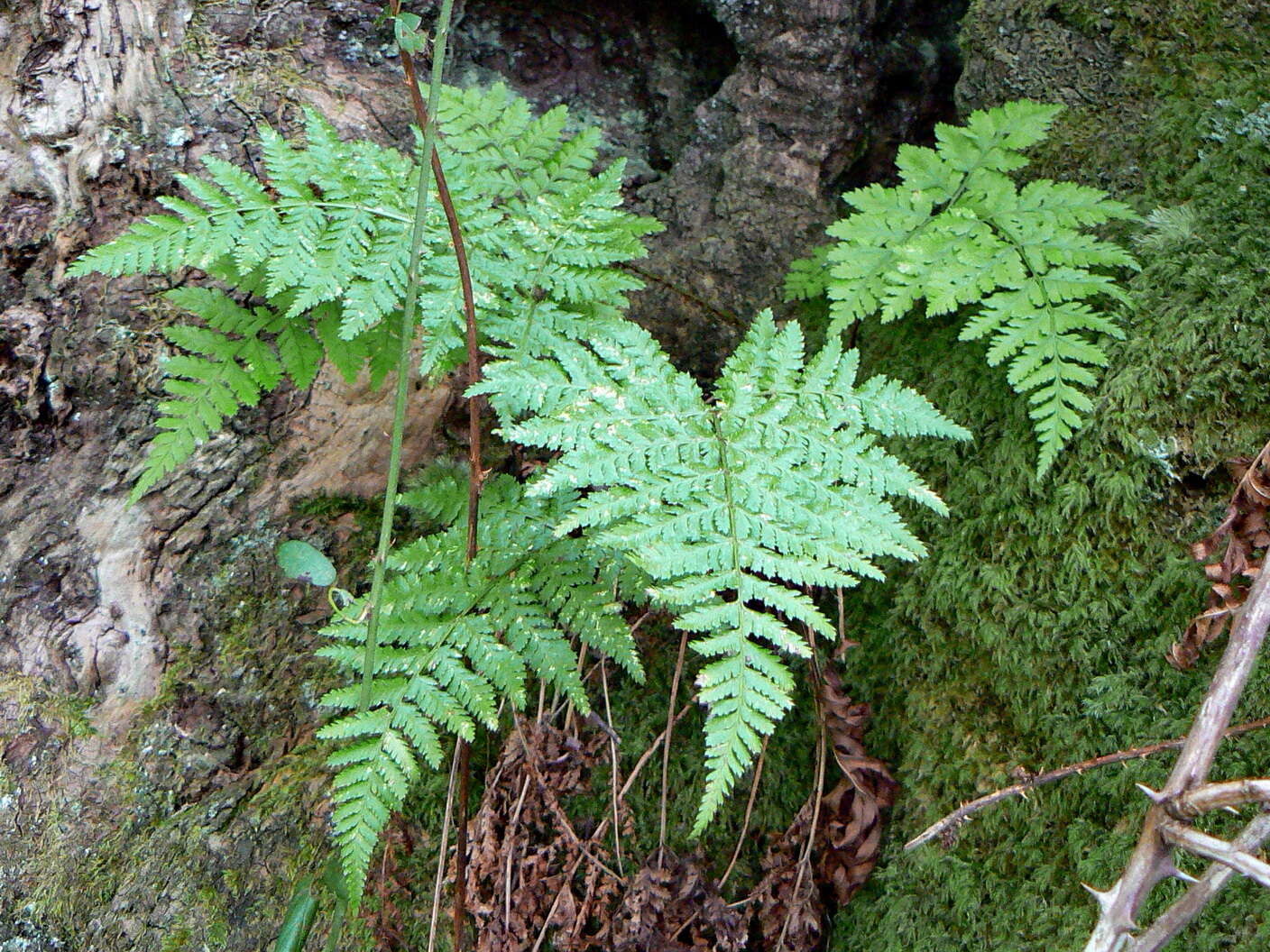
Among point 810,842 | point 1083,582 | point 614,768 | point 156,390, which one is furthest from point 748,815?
point 156,390

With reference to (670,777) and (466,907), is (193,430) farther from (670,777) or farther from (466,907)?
(670,777)

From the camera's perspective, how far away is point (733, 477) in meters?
2.24

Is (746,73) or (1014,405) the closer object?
(1014,405)

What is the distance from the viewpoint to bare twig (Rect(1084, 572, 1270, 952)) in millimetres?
1554

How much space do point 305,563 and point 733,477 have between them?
133 cm

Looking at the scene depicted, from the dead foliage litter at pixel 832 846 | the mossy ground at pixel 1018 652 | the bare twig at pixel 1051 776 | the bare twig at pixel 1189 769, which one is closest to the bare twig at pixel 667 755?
the mossy ground at pixel 1018 652

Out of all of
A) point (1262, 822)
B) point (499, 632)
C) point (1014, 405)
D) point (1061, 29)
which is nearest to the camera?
point (1262, 822)

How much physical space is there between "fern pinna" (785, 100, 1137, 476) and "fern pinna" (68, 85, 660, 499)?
2.41 feet

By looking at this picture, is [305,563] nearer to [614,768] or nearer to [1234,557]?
[614,768]

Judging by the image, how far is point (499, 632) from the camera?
7.87ft

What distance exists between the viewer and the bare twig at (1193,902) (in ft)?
4.94

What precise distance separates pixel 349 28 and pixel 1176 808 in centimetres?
358

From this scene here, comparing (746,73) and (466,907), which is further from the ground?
(746,73)

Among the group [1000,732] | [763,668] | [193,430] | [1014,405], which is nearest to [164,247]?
[193,430]
